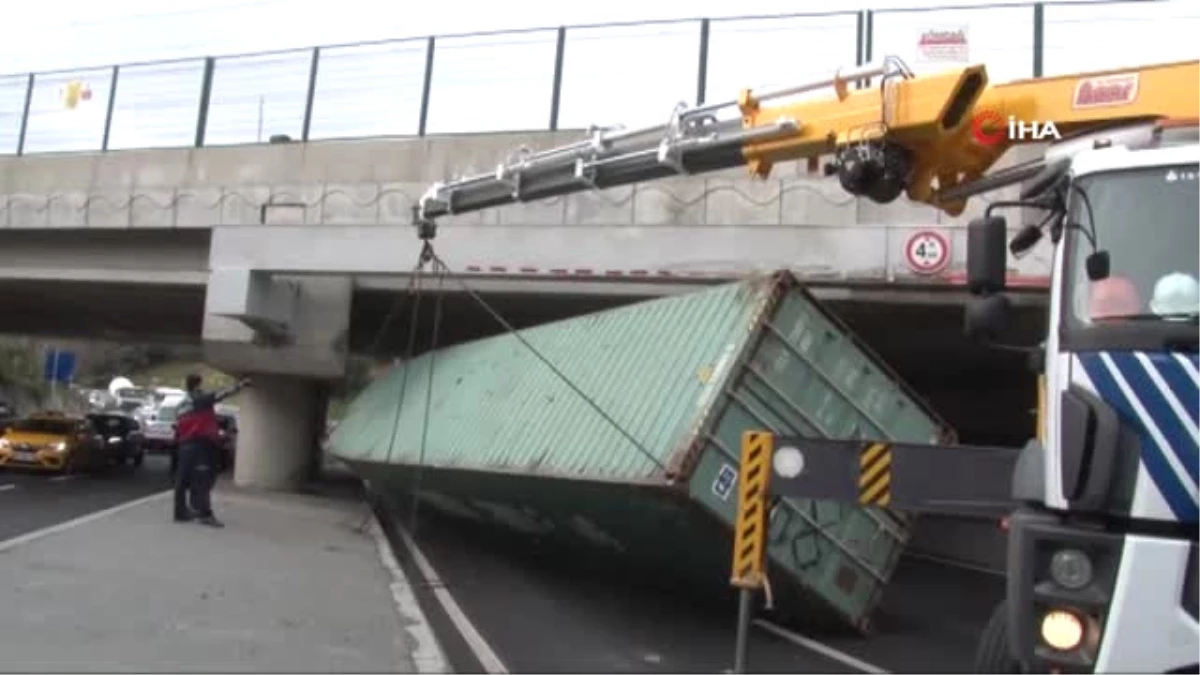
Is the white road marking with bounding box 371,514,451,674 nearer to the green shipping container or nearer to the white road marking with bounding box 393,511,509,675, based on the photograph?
the white road marking with bounding box 393,511,509,675

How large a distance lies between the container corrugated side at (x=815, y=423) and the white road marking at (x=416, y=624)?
94.5 inches

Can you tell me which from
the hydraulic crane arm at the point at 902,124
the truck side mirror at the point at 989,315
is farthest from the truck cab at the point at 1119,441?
the hydraulic crane arm at the point at 902,124

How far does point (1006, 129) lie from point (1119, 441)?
3.68 m

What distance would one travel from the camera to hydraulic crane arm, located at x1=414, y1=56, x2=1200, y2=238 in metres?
7.69

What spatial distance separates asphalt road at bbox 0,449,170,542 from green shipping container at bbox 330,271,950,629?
20.5ft

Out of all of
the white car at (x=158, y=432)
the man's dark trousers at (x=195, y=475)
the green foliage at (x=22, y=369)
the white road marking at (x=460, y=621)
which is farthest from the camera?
the green foliage at (x=22, y=369)

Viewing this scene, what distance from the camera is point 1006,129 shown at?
852cm

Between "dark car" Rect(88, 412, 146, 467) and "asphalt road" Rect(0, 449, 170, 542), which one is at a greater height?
"dark car" Rect(88, 412, 146, 467)

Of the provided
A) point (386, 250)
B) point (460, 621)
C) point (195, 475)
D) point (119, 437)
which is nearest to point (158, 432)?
point (119, 437)

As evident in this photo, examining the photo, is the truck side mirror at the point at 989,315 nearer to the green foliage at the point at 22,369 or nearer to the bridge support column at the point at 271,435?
the bridge support column at the point at 271,435

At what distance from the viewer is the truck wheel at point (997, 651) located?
6.18 m

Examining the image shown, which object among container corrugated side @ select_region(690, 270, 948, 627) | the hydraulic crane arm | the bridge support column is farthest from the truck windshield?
the bridge support column

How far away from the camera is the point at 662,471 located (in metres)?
10.1

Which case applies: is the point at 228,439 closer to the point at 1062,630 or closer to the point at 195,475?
the point at 195,475
